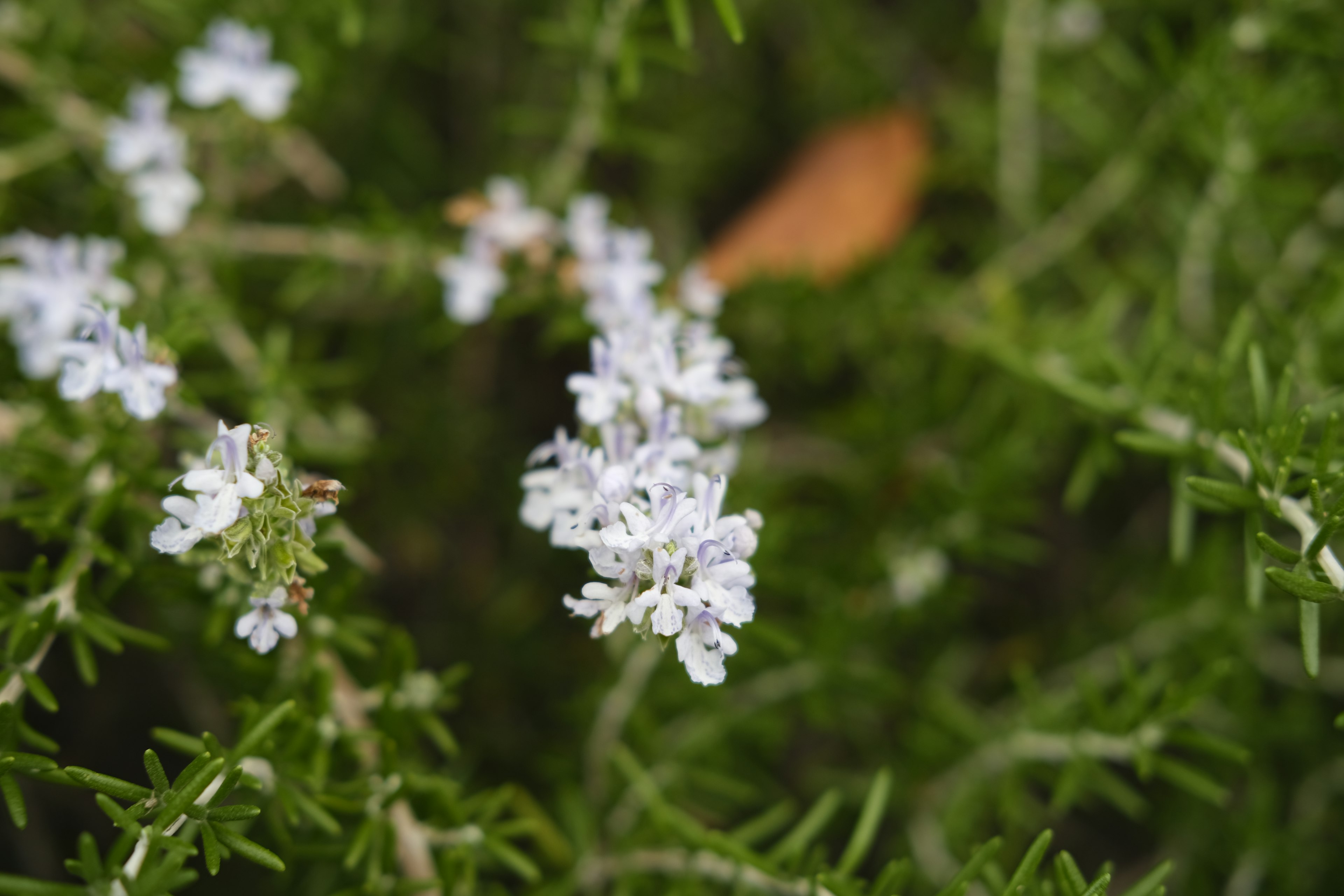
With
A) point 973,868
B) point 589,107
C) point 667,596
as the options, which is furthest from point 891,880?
point 589,107

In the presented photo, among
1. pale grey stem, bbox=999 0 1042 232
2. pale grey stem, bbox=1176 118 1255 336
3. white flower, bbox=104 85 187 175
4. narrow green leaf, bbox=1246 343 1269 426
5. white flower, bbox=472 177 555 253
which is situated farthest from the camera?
pale grey stem, bbox=999 0 1042 232

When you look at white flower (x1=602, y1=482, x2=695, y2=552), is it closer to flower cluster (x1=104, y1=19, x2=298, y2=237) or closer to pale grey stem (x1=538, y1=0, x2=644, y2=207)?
pale grey stem (x1=538, y1=0, x2=644, y2=207)

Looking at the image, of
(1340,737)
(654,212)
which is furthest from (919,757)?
(654,212)

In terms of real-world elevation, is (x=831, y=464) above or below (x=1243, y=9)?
below

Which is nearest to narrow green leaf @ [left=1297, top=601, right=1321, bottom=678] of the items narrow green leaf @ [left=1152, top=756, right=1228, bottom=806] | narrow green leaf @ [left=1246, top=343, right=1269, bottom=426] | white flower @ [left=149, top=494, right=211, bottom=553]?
narrow green leaf @ [left=1246, top=343, right=1269, bottom=426]

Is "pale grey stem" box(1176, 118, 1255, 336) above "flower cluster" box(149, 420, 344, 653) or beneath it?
above

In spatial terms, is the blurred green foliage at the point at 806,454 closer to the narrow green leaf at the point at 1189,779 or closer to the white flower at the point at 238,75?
the narrow green leaf at the point at 1189,779

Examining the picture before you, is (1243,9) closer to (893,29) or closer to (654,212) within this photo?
(893,29)
